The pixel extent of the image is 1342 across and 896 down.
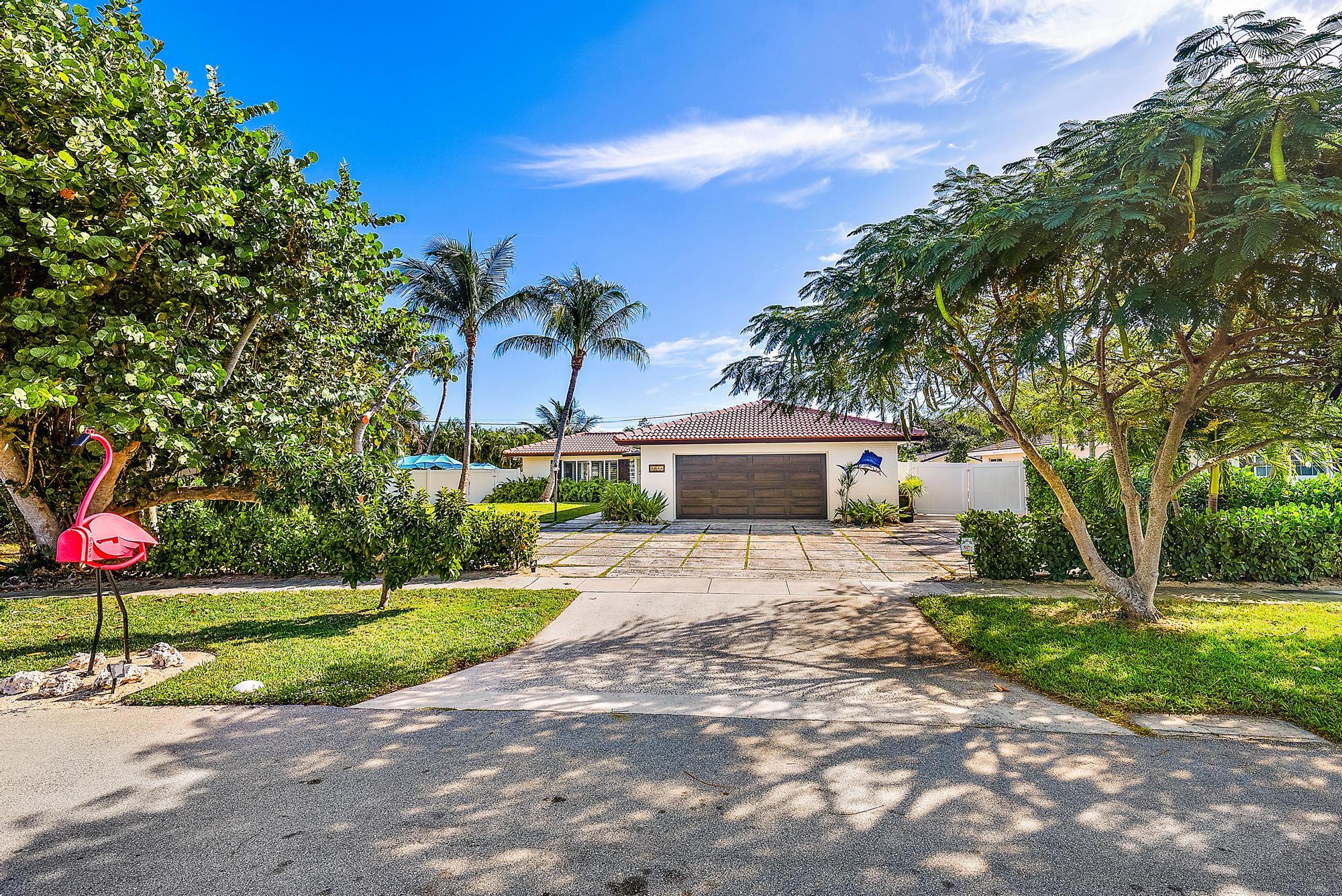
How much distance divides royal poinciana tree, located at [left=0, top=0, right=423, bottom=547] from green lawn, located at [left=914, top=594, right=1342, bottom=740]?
7608mm

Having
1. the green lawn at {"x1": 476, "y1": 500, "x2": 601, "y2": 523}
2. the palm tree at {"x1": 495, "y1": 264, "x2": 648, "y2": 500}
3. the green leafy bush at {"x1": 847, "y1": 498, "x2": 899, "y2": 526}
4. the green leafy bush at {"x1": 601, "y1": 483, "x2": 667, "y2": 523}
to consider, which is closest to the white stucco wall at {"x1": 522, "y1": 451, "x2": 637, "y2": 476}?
the green lawn at {"x1": 476, "y1": 500, "x2": 601, "y2": 523}

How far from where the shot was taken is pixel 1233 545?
7617mm

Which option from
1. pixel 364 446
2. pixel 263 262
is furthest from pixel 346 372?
pixel 263 262

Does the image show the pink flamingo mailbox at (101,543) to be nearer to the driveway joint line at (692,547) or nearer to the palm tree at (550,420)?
the driveway joint line at (692,547)

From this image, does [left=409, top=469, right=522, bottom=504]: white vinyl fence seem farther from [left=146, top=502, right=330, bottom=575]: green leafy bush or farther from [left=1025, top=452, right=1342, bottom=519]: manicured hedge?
[left=1025, top=452, right=1342, bottom=519]: manicured hedge

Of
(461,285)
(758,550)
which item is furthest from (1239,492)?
(461,285)

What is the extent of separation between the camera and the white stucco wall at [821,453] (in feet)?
57.2

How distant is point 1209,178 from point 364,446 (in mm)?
12501

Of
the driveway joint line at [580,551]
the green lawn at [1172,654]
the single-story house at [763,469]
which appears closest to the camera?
the green lawn at [1172,654]

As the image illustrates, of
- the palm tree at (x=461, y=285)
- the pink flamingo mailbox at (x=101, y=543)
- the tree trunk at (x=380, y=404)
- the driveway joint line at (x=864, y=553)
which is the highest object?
the palm tree at (x=461, y=285)

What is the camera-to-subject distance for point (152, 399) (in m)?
5.02

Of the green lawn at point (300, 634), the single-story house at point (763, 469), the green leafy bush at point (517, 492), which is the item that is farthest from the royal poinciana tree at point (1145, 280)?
the green leafy bush at point (517, 492)

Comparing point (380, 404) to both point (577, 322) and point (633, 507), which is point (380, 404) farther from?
point (577, 322)

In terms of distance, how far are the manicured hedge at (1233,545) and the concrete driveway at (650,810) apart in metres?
5.09
